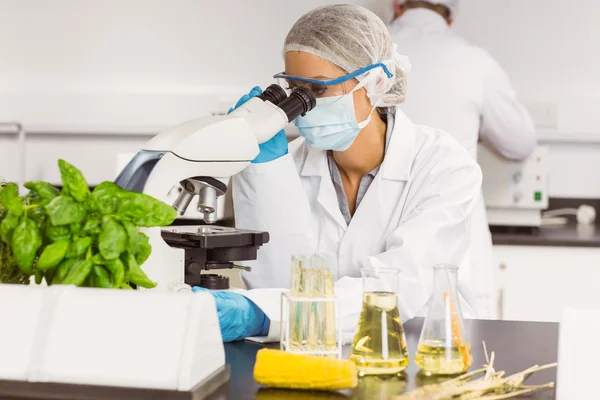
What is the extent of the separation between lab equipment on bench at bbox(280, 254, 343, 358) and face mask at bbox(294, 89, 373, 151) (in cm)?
84

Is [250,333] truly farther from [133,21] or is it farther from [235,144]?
[133,21]

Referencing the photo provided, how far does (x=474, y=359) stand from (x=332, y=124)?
85 centimetres

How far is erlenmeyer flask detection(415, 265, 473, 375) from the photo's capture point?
50.0 inches

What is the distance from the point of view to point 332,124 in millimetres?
2092

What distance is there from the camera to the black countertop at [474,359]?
1.19 meters

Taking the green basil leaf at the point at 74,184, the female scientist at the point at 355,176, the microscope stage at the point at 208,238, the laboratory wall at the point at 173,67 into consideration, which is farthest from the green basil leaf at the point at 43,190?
the laboratory wall at the point at 173,67

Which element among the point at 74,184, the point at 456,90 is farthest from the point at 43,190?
the point at 456,90

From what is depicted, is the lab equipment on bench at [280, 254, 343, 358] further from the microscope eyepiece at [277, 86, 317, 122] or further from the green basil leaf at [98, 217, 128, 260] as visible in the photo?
the microscope eyepiece at [277, 86, 317, 122]

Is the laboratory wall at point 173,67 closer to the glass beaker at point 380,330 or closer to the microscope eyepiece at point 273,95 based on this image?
the microscope eyepiece at point 273,95

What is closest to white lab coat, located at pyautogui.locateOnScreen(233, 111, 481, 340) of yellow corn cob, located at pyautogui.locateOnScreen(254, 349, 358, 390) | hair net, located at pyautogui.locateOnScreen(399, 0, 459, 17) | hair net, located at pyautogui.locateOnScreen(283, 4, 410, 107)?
hair net, located at pyautogui.locateOnScreen(283, 4, 410, 107)

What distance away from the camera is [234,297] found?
1546 mm

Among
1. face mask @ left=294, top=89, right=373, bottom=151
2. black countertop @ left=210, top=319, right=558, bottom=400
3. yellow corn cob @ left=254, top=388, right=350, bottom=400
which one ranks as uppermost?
face mask @ left=294, top=89, right=373, bottom=151

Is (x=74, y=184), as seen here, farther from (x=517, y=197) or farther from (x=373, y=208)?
(x=517, y=197)

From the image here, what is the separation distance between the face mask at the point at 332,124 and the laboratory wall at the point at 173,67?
1.87 m
